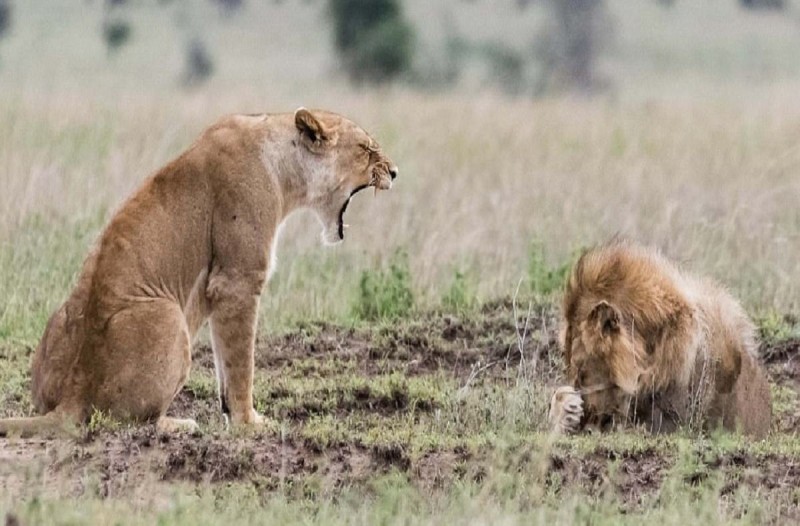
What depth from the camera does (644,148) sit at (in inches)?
557

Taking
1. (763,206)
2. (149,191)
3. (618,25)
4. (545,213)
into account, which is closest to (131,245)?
(149,191)

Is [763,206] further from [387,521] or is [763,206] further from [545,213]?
[387,521]

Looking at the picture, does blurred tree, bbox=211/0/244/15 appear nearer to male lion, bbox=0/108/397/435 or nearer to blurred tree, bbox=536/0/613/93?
blurred tree, bbox=536/0/613/93

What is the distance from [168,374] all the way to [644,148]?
8.85m

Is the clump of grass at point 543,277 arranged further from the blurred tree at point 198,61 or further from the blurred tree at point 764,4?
the blurred tree at point 764,4

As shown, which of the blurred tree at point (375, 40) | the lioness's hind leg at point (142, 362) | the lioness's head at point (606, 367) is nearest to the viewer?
the lioness's hind leg at point (142, 362)

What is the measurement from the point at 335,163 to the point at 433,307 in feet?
6.94

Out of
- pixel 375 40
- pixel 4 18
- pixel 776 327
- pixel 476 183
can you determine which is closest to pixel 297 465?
pixel 776 327

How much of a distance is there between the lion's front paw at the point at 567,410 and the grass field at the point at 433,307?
0.51 ft

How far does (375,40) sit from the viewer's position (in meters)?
26.7

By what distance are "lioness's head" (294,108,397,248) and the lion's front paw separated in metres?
1.10

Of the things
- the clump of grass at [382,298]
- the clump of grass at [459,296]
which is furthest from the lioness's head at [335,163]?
the clump of grass at [459,296]

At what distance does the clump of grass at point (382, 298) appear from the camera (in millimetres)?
8320

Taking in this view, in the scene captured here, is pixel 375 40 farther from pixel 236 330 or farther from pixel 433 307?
pixel 236 330
